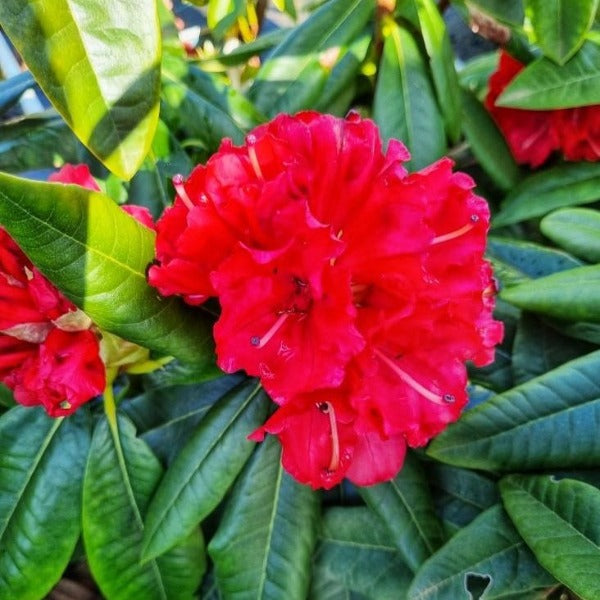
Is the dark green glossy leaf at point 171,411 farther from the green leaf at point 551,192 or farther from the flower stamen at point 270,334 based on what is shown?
the green leaf at point 551,192

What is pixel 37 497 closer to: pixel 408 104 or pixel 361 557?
pixel 361 557

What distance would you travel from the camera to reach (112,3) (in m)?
0.43

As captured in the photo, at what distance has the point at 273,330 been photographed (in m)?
0.46

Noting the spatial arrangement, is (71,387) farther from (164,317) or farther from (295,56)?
(295,56)

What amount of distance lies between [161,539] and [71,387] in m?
0.14

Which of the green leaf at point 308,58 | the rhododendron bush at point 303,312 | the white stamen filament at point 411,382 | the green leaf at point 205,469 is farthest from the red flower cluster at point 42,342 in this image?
the green leaf at point 308,58

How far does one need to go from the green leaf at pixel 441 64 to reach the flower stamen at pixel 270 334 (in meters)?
0.38

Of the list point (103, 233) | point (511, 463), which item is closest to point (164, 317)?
point (103, 233)

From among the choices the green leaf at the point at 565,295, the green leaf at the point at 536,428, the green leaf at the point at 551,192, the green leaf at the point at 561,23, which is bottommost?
the green leaf at the point at 551,192

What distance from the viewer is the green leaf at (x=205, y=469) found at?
1.86 ft

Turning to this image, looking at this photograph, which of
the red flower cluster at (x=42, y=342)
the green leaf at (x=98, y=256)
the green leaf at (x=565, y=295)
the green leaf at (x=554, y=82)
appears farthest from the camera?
the green leaf at (x=554, y=82)

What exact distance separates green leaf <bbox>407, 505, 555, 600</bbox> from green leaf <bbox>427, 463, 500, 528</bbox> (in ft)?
0.19

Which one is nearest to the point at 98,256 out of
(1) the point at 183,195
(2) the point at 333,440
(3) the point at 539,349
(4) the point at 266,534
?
(1) the point at 183,195

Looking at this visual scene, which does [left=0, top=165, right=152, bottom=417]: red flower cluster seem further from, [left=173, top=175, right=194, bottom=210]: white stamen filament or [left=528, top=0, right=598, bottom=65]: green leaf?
[left=528, top=0, right=598, bottom=65]: green leaf
